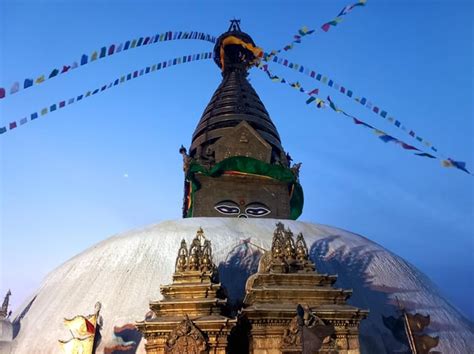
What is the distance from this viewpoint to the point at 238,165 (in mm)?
21406

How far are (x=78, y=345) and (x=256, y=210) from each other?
469 inches

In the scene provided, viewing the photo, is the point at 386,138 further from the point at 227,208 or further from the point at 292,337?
the point at 227,208

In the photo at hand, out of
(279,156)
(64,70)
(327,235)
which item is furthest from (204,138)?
(64,70)

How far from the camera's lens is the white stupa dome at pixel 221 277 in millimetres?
11891

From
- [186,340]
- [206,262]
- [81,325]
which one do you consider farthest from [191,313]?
[81,325]

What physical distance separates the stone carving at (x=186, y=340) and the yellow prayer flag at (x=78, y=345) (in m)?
3.31

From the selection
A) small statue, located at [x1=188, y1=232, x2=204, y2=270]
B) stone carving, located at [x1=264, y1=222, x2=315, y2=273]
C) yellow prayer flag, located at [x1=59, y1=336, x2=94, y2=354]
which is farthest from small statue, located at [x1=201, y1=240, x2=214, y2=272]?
yellow prayer flag, located at [x1=59, y1=336, x2=94, y2=354]

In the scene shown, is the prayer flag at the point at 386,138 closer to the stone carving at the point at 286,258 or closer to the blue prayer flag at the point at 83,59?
the stone carving at the point at 286,258

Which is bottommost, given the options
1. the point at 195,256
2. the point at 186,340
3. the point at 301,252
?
the point at 186,340

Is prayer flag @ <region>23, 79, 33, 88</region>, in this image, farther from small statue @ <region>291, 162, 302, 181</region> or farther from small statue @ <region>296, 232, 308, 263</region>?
small statue @ <region>291, 162, 302, 181</region>

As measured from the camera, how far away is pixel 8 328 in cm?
1273

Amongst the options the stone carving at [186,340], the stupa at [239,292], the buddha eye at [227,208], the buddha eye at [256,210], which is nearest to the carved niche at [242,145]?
the buddha eye at [227,208]

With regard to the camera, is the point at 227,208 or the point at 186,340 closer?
the point at 186,340

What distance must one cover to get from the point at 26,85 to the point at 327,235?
10.9 meters
